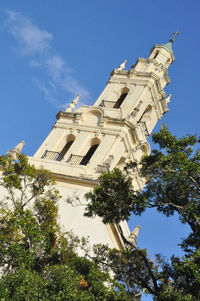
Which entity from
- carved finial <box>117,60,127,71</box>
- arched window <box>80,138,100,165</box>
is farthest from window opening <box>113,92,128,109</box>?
arched window <box>80,138,100,165</box>

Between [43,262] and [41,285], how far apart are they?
3127 mm

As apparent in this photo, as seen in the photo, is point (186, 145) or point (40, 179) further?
point (40, 179)

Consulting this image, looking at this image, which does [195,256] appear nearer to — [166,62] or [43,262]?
[43,262]

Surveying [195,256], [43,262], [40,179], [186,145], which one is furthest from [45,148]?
[195,256]

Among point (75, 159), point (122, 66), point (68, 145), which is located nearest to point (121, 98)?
point (122, 66)

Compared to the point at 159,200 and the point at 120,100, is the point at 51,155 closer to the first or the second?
the point at 120,100

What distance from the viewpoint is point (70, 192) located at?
24906 millimetres

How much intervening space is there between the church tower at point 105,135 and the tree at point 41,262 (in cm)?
304

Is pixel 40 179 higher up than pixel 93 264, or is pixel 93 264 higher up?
pixel 40 179

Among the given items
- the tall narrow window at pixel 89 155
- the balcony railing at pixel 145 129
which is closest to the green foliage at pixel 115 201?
the tall narrow window at pixel 89 155

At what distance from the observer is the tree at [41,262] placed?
14312 mm

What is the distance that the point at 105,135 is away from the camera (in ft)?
92.0

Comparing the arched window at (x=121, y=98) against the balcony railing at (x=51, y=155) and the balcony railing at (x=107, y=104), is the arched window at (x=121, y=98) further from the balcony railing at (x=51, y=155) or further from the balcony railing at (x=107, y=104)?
the balcony railing at (x=51, y=155)

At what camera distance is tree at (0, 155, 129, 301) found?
563 inches
